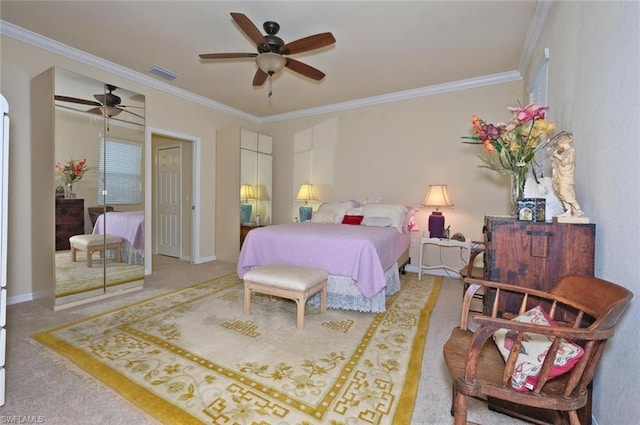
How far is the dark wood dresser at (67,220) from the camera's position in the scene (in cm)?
288

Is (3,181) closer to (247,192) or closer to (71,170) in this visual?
(71,170)

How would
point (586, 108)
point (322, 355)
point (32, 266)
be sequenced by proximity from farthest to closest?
point (32, 266)
point (322, 355)
point (586, 108)

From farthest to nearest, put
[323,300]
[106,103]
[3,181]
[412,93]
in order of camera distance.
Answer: [412,93] → [106,103] → [323,300] → [3,181]

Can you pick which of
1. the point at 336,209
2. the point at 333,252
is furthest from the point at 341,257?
the point at 336,209

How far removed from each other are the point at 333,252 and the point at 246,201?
105 inches

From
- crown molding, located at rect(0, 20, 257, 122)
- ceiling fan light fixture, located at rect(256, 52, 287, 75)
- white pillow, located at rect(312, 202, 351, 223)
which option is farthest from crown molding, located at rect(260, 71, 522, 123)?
ceiling fan light fixture, located at rect(256, 52, 287, 75)

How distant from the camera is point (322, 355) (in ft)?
6.87

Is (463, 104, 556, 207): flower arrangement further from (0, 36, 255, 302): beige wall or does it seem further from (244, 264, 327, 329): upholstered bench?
(0, 36, 255, 302): beige wall

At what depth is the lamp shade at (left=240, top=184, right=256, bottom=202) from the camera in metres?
5.01

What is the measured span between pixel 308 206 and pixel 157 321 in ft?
10.4

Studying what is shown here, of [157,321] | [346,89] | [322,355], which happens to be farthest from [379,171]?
[157,321]

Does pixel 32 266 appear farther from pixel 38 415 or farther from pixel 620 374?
pixel 620 374

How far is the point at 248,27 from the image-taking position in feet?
7.37

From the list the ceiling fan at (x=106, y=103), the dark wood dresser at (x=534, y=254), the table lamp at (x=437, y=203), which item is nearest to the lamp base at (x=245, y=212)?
the ceiling fan at (x=106, y=103)
